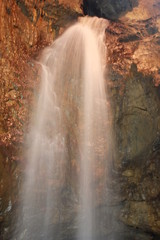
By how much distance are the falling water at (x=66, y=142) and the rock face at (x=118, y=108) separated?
1.15 feet

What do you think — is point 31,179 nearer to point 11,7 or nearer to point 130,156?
point 130,156

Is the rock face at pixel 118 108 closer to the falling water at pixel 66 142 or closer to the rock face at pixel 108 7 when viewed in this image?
the falling water at pixel 66 142

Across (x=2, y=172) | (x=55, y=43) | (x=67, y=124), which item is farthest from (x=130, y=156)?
(x=55, y=43)

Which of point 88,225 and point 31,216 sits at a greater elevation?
point 31,216

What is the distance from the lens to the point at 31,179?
6.12 m

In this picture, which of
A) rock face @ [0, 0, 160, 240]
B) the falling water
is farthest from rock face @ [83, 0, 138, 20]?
the falling water

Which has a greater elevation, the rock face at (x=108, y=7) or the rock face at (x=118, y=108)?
the rock face at (x=108, y=7)

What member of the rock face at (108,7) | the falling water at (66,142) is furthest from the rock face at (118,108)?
the rock face at (108,7)

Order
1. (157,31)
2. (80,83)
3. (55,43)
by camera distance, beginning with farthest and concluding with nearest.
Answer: (157,31) < (55,43) < (80,83)

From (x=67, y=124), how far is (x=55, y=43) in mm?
3812

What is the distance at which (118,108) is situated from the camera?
7.54 m

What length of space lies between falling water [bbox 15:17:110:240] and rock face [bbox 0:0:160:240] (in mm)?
351

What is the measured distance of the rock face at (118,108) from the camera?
5949 mm

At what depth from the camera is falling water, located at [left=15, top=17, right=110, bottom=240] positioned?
20.6 feet
